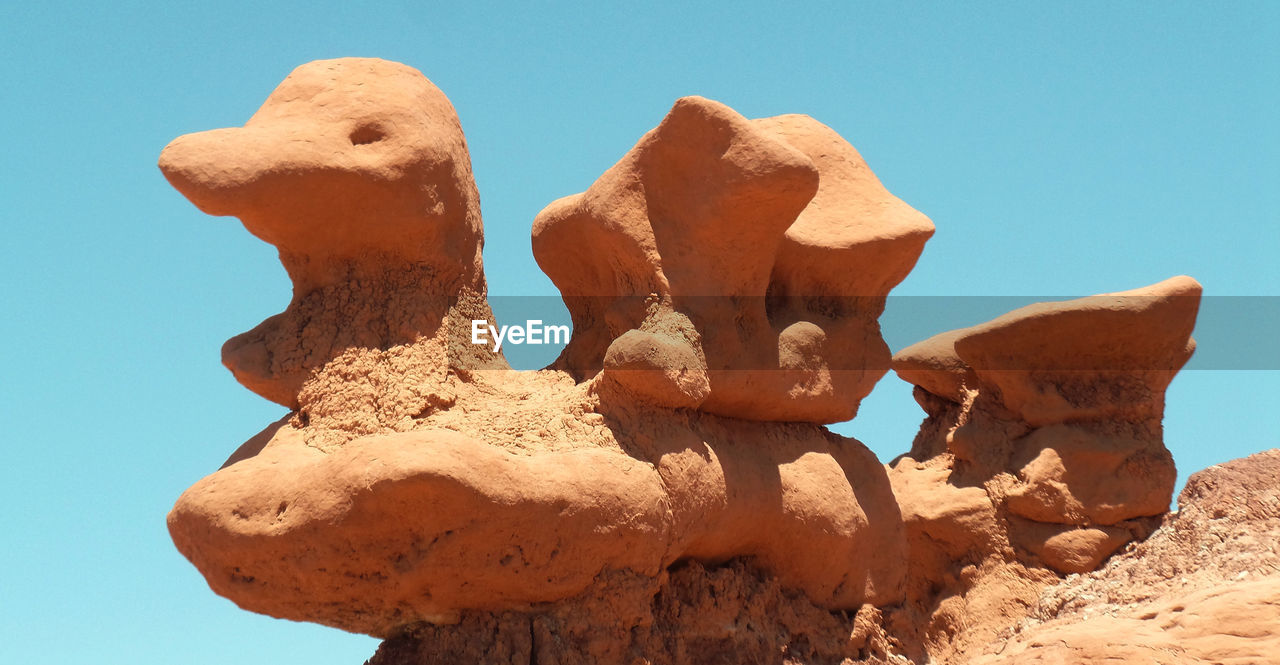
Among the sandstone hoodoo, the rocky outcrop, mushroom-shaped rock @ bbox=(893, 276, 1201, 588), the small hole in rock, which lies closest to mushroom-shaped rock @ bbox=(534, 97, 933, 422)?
the sandstone hoodoo

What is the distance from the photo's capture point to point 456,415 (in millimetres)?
7559

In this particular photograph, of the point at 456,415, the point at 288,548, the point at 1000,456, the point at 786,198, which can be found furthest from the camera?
the point at 1000,456

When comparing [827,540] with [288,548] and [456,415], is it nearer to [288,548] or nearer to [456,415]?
[456,415]

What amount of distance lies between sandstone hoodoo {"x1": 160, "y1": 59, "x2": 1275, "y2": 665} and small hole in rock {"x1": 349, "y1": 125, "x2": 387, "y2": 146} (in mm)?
10

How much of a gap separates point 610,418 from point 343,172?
5.69ft

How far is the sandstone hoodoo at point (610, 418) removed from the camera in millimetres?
7086

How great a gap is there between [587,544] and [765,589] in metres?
1.51

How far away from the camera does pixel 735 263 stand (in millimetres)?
8453

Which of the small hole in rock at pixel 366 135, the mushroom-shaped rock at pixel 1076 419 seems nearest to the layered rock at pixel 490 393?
the small hole in rock at pixel 366 135

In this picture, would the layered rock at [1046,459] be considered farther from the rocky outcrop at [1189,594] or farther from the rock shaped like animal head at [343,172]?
the rock shaped like animal head at [343,172]

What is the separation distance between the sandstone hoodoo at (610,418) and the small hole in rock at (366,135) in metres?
0.01

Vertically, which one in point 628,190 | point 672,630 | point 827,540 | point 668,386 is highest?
point 628,190

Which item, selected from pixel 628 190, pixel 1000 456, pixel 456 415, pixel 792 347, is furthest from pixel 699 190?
pixel 1000 456

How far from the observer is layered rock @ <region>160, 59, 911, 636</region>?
702 centimetres
